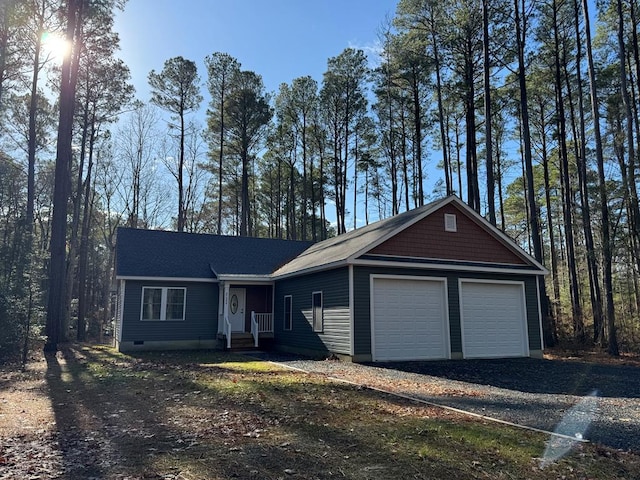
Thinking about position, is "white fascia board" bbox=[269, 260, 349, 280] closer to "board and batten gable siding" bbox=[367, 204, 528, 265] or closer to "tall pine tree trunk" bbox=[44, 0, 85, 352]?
"board and batten gable siding" bbox=[367, 204, 528, 265]

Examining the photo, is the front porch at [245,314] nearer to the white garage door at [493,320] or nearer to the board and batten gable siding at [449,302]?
the board and batten gable siding at [449,302]

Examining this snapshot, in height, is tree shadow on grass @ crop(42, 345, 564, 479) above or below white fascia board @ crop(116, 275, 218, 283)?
below

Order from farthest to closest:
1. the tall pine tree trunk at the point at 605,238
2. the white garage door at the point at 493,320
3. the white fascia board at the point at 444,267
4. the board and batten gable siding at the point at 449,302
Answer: the tall pine tree trunk at the point at 605,238, the white garage door at the point at 493,320, the white fascia board at the point at 444,267, the board and batten gable siding at the point at 449,302

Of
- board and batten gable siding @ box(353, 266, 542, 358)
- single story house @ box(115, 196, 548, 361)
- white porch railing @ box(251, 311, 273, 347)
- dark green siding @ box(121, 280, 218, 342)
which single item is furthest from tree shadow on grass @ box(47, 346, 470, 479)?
white porch railing @ box(251, 311, 273, 347)

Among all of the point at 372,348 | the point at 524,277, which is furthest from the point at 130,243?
the point at 524,277

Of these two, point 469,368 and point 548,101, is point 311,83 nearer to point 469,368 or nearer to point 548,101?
point 548,101

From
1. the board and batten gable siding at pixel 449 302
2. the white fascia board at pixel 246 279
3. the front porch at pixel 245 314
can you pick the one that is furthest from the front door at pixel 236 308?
the board and batten gable siding at pixel 449 302

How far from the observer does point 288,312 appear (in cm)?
1553

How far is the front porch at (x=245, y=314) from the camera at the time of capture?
52.6 ft

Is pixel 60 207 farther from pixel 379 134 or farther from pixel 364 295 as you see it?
pixel 379 134

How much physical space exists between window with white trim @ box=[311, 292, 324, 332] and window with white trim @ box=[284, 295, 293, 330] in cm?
174

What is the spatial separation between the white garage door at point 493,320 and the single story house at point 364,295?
31 mm

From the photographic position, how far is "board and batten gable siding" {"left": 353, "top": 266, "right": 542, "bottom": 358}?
38.3ft

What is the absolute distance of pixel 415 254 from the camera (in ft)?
42.2
